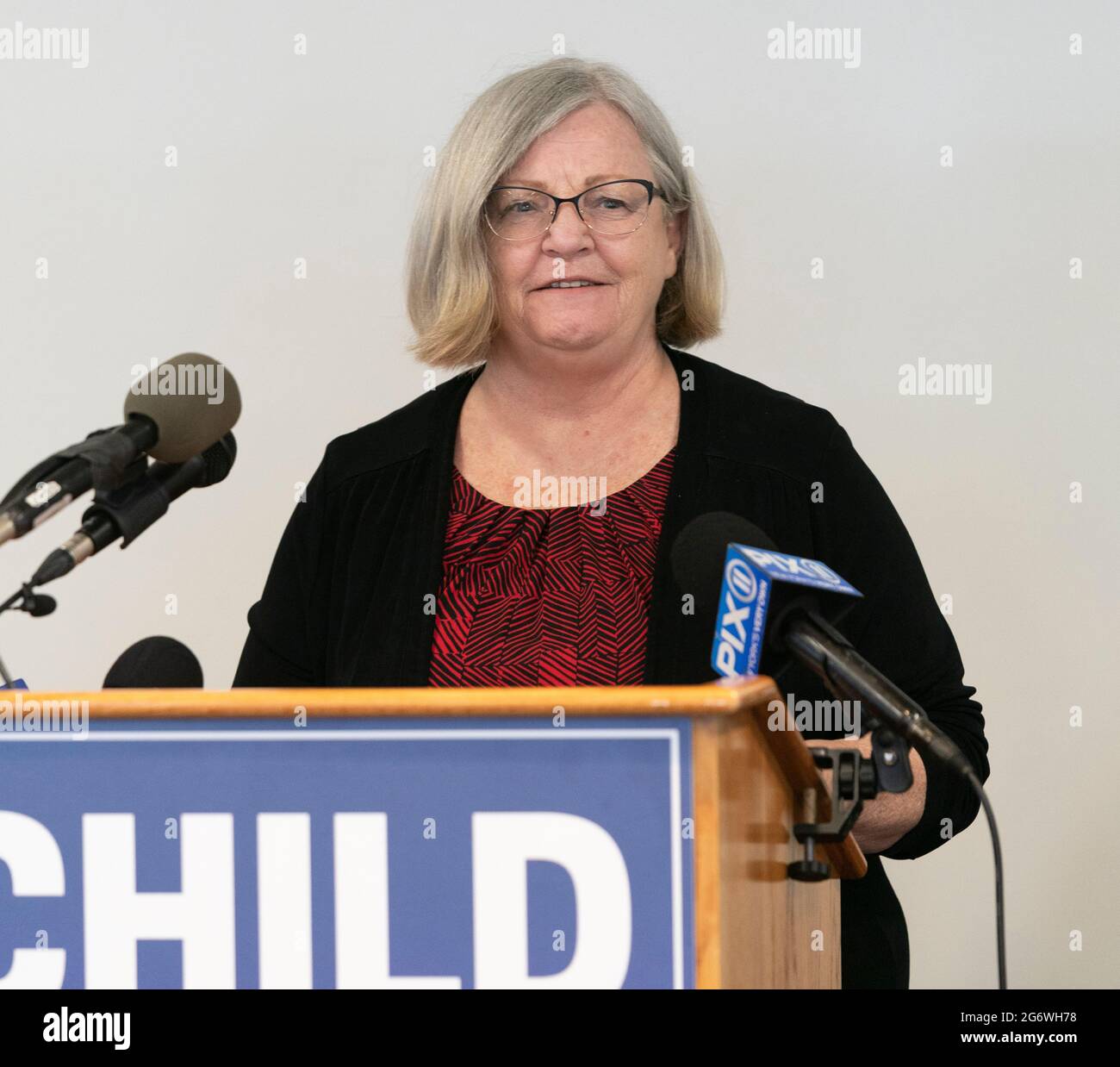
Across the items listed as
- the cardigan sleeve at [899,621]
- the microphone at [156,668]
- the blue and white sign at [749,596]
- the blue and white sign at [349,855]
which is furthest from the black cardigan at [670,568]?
the blue and white sign at [349,855]

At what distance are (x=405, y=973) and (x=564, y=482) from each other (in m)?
1.01

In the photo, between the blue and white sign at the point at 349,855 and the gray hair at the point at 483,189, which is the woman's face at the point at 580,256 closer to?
the gray hair at the point at 483,189

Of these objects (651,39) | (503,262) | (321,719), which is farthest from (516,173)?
(321,719)

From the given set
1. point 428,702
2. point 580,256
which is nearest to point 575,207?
point 580,256

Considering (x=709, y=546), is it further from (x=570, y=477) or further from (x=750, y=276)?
(x=750, y=276)

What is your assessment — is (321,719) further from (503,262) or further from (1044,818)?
(1044,818)

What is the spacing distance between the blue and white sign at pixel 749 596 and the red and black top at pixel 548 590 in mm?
613

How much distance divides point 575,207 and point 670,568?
1.62ft

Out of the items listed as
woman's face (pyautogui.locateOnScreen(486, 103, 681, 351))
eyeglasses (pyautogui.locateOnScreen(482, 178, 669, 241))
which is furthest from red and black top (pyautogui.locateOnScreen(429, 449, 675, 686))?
eyeglasses (pyautogui.locateOnScreen(482, 178, 669, 241))

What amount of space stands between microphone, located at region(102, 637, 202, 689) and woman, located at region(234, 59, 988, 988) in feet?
1.25

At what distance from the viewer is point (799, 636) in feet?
4.13

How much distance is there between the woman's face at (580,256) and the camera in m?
2.02

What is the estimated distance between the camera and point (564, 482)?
208 cm

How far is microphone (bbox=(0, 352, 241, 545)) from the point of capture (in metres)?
1.37
